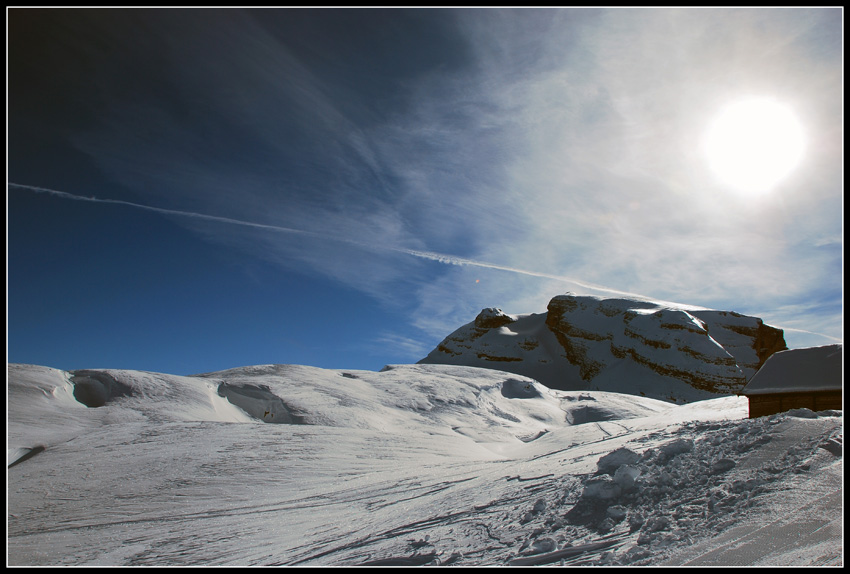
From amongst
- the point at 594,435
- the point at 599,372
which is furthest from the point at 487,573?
the point at 599,372

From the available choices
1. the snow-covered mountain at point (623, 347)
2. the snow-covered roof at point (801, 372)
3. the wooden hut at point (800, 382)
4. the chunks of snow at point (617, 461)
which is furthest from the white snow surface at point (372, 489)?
the snow-covered mountain at point (623, 347)

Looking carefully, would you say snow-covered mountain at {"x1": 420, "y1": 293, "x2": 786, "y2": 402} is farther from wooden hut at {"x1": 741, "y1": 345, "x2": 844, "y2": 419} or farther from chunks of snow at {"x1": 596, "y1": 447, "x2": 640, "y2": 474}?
chunks of snow at {"x1": 596, "y1": 447, "x2": 640, "y2": 474}

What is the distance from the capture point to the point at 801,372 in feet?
56.6

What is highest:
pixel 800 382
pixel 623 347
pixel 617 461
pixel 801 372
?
pixel 623 347

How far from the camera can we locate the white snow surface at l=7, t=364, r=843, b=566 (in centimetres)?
545

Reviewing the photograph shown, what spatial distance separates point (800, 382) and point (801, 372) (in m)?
0.68

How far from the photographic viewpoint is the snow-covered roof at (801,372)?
16250 mm

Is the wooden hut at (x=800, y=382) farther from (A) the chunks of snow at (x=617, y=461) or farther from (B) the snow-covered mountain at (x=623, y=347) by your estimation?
(B) the snow-covered mountain at (x=623, y=347)

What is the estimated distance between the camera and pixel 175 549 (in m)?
8.65

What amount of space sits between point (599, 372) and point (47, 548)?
11772 cm

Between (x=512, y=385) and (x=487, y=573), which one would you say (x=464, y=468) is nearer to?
(x=487, y=573)

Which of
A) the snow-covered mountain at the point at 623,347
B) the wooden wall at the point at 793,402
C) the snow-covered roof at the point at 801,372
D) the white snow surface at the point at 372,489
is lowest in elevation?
the white snow surface at the point at 372,489

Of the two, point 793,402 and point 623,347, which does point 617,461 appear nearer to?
point 793,402

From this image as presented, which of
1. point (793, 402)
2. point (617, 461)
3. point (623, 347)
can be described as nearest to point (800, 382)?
point (793, 402)
